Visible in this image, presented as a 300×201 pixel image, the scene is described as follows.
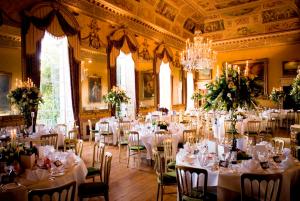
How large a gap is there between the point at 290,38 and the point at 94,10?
1142 cm

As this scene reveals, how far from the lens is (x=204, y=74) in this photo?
57.6ft

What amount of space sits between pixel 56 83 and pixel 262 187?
25.1 ft

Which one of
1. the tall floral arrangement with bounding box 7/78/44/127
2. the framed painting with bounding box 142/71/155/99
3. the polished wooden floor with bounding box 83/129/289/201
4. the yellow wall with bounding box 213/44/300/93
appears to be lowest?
the polished wooden floor with bounding box 83/129/289/201

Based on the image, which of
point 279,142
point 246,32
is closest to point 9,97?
point 279,142

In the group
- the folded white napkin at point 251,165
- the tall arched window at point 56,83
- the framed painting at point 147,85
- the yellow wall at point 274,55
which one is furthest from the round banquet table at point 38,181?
the yellow wall at point 274,55

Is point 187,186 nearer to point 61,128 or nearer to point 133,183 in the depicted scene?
point 133,183

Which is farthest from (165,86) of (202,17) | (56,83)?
(56,83)

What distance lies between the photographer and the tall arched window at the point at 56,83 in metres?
8.67

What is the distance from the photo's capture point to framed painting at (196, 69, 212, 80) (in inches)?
685

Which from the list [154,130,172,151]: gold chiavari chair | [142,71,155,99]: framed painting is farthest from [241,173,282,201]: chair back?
[142,71,155,99]: framed painting

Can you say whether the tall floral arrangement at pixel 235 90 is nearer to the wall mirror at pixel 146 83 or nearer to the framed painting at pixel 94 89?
the framed painting at pixel 94 89

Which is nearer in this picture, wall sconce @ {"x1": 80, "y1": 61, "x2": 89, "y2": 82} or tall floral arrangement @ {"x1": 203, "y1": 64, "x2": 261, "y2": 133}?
tall floral arrangement @ {"x1": 203, "y1": 64, "x2": 261, "y2": 133}

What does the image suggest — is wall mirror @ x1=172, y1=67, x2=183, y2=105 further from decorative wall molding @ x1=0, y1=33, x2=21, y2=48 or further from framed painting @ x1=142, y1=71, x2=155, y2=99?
decorative wall molding @ x1=0, y1=33, x2=21, y2=48

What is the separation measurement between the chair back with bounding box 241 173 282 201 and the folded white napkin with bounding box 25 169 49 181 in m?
2.30
